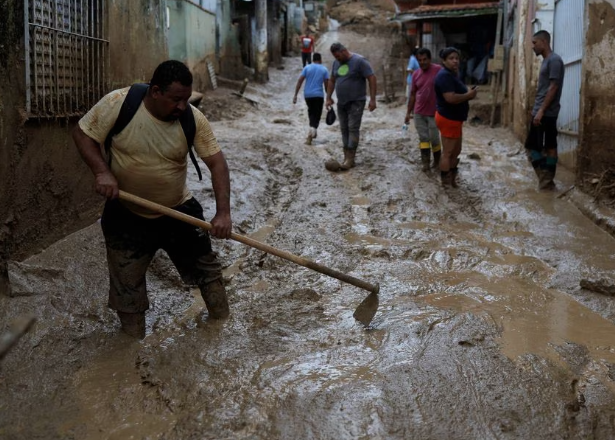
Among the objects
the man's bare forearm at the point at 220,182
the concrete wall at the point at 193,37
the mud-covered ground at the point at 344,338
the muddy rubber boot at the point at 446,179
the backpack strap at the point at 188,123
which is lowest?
the mud-covered ground at the point at 344,338

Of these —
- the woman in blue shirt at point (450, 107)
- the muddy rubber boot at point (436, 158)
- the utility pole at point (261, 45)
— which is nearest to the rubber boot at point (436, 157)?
the muddy rubber boot at point (436, 158)

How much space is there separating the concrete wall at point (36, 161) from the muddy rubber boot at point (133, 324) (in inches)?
43.1

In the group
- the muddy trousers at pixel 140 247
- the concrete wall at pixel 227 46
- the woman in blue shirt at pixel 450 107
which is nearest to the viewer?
the muddy trousers at pixel 140 247

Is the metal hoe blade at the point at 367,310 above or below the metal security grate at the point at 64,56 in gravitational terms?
below

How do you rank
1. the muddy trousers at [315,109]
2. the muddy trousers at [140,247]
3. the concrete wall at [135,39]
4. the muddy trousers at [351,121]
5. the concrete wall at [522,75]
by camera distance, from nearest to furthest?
the muddy trousers at [140,247] → the concrete wall at [135,39] → the muddy trousers at [351,121] → the concrete wall at [522,75] → the muddy trousers at [315,109]

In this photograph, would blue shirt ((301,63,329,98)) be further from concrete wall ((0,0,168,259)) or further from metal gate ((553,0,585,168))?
concrete wall ((0,0,168,259))

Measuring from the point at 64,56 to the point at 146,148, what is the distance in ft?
5.98

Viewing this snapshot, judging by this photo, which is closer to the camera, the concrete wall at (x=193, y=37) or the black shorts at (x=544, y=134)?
the black shorts at (x=544, y=134)

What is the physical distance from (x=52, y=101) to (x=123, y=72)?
1395 millimetres

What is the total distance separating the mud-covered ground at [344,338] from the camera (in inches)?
119

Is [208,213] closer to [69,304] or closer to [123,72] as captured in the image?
[123,72]

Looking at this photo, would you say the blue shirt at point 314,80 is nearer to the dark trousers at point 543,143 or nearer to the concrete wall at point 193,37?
the concrete wall at point 193,37

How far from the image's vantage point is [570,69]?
843 centimetres

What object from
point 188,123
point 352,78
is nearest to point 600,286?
point 188,123
